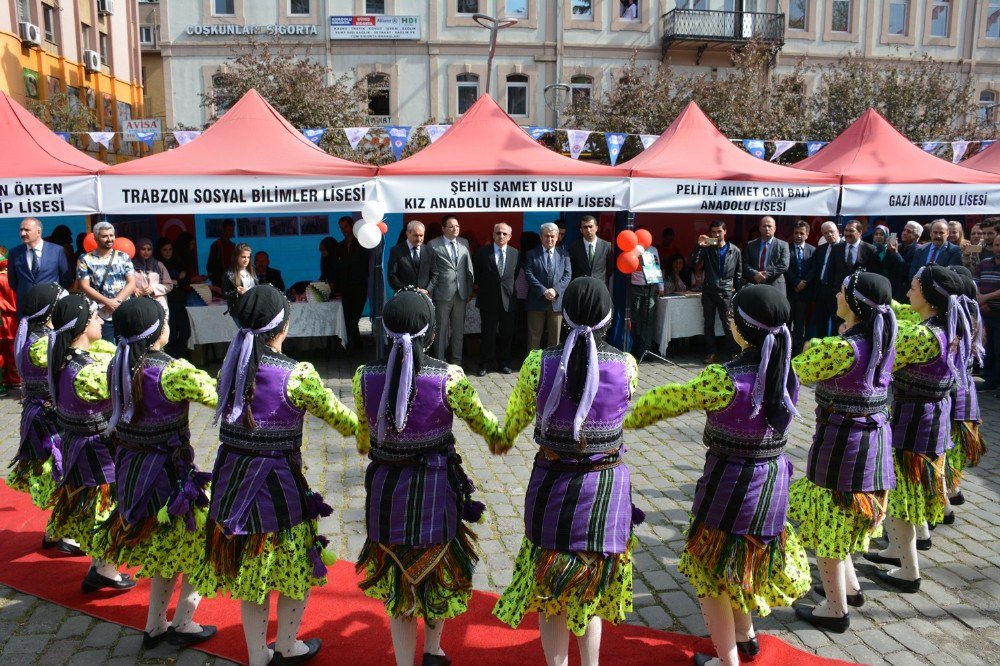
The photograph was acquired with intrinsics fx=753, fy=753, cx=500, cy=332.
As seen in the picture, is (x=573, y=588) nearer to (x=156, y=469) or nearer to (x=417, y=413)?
(x=417, y=413)

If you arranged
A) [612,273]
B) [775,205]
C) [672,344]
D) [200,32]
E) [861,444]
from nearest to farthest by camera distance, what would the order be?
[861,444] → [775,205] → [612,273] → [672,344] → [200,32]

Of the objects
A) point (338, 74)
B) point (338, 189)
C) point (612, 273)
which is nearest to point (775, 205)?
point (612, 273)

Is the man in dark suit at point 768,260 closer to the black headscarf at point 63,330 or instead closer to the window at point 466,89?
the black headscarf at point 63,330

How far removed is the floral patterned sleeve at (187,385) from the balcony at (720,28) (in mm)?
22876

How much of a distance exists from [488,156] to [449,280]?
1.47 metres

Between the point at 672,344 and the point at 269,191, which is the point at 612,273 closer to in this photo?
the point at 672,344

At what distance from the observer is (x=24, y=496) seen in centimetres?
527

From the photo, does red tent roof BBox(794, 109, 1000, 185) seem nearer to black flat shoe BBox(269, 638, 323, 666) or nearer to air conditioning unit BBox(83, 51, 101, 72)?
black flat shoe BBox(269, 638, 323, 666)

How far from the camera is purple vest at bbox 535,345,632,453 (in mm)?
2885

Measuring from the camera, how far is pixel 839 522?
3602mm

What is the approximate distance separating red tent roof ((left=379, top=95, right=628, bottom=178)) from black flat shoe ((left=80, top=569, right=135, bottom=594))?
5.05m

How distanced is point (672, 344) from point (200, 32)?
61.8ft

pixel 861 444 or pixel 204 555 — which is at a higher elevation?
pixel 861 444

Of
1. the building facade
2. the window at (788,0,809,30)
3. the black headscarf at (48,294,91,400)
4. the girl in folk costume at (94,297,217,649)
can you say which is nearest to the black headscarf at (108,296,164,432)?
the girl in folk costume at (94,297,217,649)
